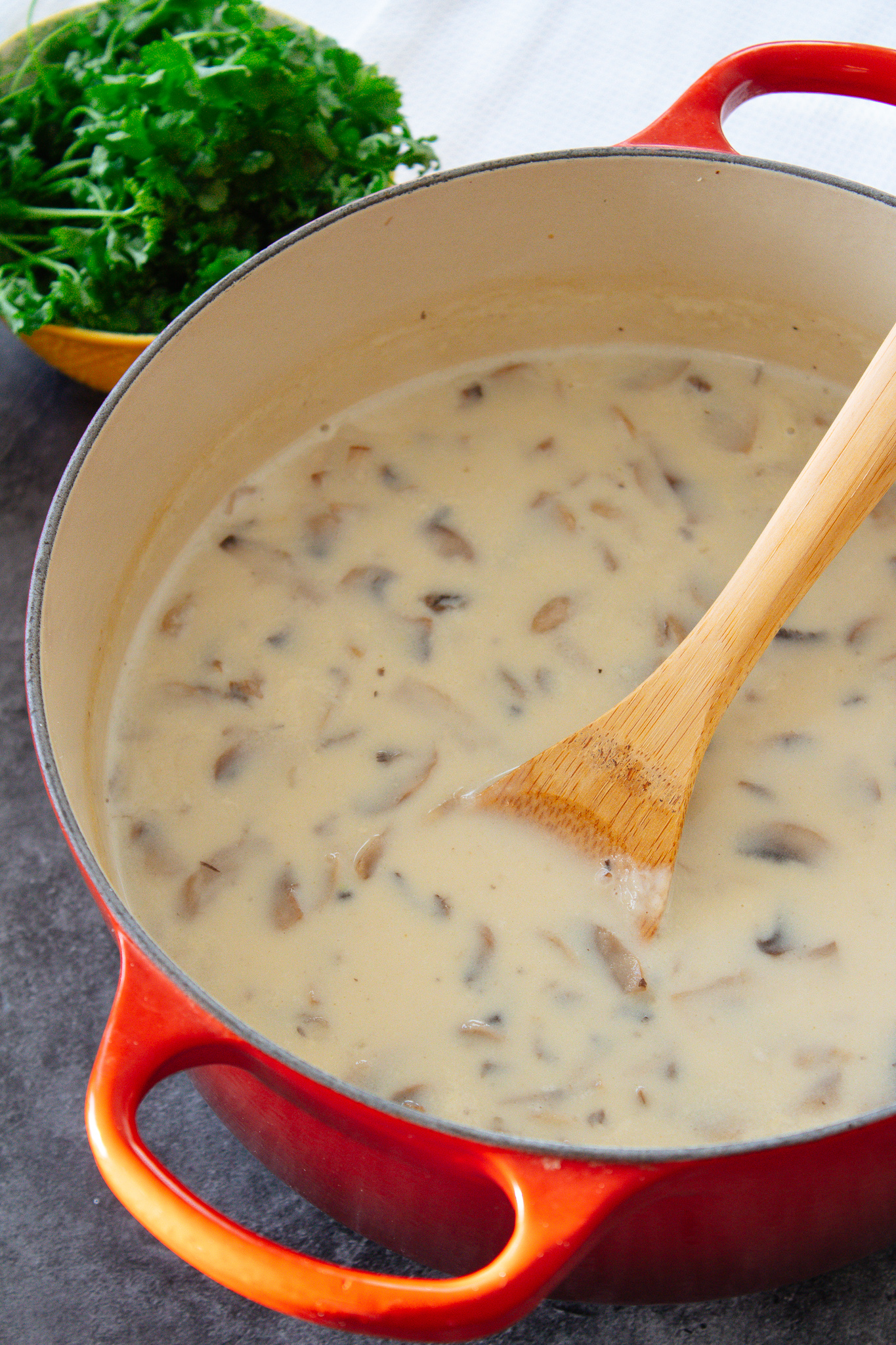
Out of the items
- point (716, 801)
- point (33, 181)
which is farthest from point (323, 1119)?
point (33, 181)

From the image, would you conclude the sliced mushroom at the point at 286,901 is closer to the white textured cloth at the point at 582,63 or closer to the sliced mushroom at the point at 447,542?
the sliced mushroom at the point at 447,542

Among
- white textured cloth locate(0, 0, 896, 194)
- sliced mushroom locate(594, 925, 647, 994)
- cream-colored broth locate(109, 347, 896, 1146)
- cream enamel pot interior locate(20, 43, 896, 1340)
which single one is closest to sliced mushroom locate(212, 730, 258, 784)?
cream-colored broth locate(109, 347, 896, 1146)

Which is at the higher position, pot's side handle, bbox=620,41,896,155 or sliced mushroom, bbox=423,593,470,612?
pot's side handle, bbox=620,41,896,155

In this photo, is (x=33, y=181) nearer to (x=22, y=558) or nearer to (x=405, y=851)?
(x=22, y=558)

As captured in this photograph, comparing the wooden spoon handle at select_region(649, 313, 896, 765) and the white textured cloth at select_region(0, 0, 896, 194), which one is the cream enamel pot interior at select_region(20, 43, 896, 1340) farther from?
the white textured cloth at select_region(0, 0, 896, 194)

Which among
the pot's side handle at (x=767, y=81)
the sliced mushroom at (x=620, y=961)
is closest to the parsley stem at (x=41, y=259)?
the pot's side handle at (x=767, y=81)

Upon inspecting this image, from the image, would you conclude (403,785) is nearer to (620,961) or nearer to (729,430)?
(620,961)

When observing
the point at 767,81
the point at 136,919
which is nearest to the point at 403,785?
the point at 136,919
